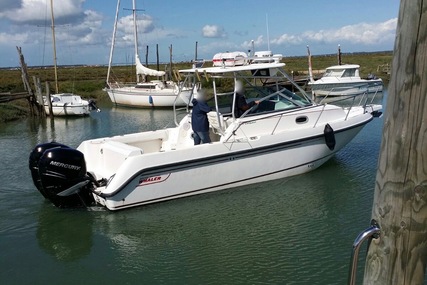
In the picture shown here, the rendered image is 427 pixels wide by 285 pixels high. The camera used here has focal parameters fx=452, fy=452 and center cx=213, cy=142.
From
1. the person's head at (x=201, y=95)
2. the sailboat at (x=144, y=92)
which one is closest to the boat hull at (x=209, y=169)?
the person's head at (x=201, y=95)

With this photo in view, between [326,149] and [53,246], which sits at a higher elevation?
[326,149]

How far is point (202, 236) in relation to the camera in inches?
319

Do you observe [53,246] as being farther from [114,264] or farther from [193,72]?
[193,72]

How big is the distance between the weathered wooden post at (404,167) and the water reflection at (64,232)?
585 centimetres

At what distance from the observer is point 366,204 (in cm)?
944

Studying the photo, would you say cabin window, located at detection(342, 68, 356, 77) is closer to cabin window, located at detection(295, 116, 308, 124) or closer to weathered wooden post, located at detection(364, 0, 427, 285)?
cabin window, located at detection(295, 116, 308, 124)

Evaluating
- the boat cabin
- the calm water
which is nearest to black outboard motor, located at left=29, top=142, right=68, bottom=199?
the calm water

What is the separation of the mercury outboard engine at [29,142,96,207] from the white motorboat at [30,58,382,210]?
2 centimetres

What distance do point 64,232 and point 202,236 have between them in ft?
8.63

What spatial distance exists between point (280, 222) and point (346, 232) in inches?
48.3

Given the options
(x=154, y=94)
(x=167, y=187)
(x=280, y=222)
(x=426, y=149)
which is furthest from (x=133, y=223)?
(x=154, y=94)

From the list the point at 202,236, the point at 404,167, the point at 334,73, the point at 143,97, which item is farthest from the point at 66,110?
the point at 404,167

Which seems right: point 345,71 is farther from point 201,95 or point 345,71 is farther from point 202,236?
point 202,236

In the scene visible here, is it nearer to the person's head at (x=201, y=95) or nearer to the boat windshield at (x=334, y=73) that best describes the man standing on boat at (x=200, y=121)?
the person's head at (x=201, y=95)
